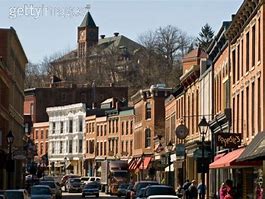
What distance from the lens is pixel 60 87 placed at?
164 meters

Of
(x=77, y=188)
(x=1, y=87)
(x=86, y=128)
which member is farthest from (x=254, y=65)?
(x=86, y=128)

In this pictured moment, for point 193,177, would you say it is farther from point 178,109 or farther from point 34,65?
point 34,65

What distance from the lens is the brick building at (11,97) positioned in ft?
244

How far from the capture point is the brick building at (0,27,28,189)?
244 ft

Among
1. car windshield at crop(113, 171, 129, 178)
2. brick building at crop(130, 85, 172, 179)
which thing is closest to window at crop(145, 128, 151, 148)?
brick building at crop(130, 85, 172, 179)

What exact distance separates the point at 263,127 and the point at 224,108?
16.3 metres

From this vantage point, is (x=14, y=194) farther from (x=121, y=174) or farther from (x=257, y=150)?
(x=121, y=174)

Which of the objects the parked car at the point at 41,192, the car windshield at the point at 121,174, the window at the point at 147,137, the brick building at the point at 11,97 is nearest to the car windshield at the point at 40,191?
the parked car at the point at 41,192

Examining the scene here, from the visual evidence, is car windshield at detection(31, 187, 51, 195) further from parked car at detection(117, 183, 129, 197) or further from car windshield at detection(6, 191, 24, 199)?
parked car at detection(117, 183, 129, 197)

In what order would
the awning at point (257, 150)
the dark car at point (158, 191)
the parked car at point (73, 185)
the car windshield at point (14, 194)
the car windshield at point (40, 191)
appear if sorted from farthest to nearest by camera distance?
1. the parked car at point (73, 185)
2. the car windshield at point (40, 191)
3. the dark car at point (158, 191)
4. the car windshield at point (14, 194)
5. the awning at point (257, 150)

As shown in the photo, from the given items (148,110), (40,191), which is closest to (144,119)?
(148,110)

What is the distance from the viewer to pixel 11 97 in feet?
274

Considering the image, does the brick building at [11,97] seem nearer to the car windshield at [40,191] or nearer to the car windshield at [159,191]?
the car windshield at [40,191]

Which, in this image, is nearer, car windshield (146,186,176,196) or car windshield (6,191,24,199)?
car windshield (6,191,24,199)
